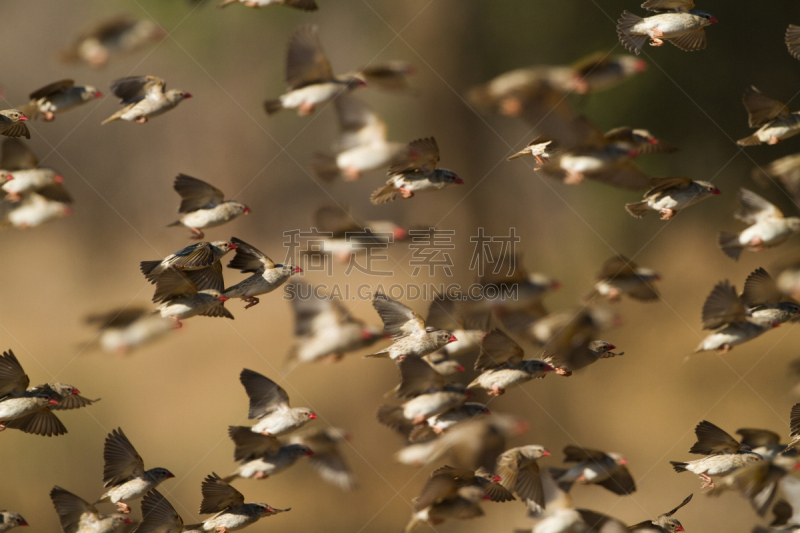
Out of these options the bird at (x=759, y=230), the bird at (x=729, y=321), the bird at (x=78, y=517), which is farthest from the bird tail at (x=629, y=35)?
the bird at (x=78, y=517)

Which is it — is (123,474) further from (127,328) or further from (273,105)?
(273,105)

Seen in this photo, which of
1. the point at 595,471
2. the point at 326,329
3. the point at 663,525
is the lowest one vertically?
the point at 663,525

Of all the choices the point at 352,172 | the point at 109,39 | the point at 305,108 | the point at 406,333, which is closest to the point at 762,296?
the point at 406,333

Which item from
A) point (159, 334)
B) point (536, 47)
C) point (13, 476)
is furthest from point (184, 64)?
point (13, 476)

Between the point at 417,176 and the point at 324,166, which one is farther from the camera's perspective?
the point at 324,166

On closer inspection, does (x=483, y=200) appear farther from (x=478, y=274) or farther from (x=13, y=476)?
(x=13, y=476)

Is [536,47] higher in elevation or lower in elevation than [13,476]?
higher
